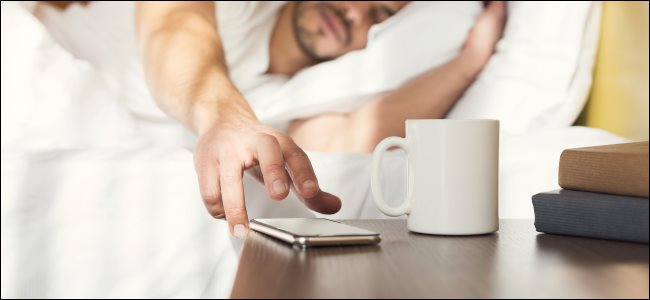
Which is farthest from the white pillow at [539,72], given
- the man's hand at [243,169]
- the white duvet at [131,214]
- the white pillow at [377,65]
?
the man's hand at [243,169]

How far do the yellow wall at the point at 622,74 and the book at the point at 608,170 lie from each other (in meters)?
0.87

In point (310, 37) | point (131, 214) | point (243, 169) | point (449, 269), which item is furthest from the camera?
point (310, 37)

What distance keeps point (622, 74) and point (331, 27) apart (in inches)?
26.3

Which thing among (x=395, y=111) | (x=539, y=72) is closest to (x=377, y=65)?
(x=395, y=111)

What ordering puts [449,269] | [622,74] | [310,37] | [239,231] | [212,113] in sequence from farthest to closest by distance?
1. [310,37]
2. [622,74]
3. [212,113]
4. [239,231]
5. [449,269]

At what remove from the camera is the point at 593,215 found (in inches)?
22.1

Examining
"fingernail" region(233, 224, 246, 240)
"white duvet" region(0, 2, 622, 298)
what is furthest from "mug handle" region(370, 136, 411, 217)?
"white duvet" region(0, 2, 622, 298)

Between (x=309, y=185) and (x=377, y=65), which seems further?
(x=377, y=65)

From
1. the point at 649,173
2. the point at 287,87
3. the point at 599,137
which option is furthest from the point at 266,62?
the point at 649,173

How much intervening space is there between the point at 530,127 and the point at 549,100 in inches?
2.8

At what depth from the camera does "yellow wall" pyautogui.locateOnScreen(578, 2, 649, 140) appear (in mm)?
1423

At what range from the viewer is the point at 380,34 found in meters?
1.74

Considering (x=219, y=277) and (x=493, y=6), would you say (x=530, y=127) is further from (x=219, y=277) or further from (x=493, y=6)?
(x=219, y=277)

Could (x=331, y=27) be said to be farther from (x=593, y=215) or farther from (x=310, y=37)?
(x=593, y=215)
